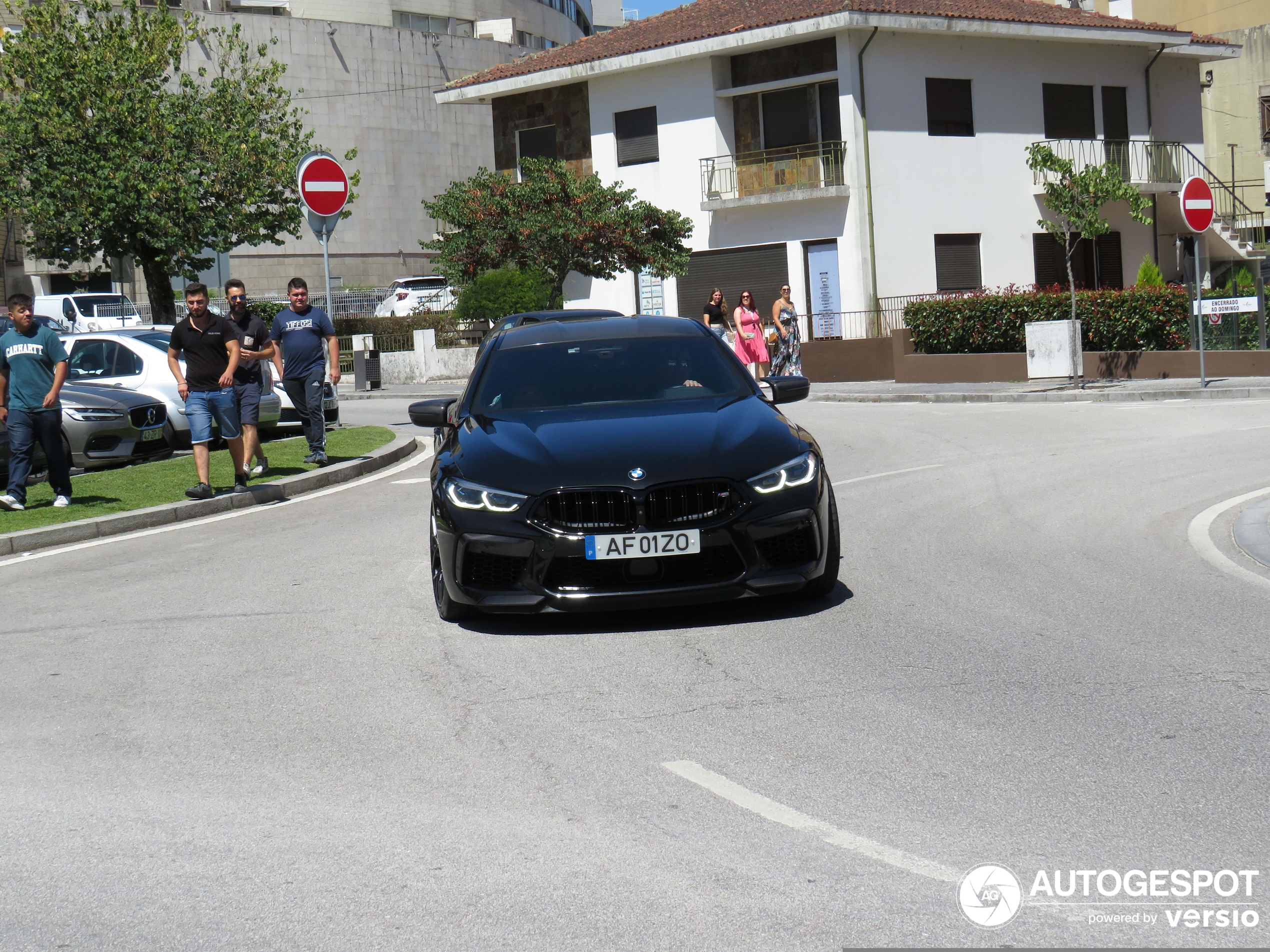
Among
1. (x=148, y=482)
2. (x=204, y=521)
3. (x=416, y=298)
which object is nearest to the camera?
(x=204, y=521)

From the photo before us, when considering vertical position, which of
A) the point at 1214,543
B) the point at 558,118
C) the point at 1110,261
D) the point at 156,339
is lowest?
the point at 1214,543

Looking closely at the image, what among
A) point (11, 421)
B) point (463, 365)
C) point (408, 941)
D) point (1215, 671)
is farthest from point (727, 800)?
point (463, 365)

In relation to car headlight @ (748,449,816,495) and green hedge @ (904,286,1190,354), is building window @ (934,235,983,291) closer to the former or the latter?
green hedge @ (904,286,1190,354)

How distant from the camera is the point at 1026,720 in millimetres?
5398

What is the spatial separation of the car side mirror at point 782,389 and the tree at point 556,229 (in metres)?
26.6

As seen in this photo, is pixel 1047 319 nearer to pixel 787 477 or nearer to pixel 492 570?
pixel 787 477

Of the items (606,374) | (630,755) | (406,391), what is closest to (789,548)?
(606,374)

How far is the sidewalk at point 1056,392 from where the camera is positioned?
2089 centimetres

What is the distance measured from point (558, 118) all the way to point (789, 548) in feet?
110

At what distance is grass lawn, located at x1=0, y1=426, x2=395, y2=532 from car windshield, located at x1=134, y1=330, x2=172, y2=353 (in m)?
1.49

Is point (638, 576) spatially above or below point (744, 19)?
below

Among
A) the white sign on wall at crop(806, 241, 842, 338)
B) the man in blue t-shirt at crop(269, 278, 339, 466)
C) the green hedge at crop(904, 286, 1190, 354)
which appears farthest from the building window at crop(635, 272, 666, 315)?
the man in blue t-shirt at crop(269, 278, 339, 466)

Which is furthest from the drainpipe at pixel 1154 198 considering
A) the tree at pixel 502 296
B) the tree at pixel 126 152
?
the tree at pixel 126 152

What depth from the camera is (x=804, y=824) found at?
14.3ft
